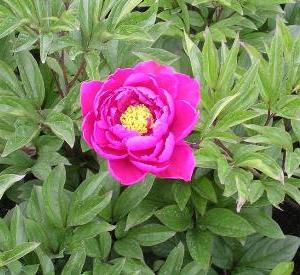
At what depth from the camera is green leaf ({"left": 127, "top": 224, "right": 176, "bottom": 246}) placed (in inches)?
47.7

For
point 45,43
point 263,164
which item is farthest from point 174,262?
point 45,43

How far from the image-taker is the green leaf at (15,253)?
1.03 meters

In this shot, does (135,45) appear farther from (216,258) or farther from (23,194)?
(216,258)

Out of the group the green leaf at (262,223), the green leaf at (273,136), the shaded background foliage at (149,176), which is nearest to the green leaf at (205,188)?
the shaded background foliage at (149,176)

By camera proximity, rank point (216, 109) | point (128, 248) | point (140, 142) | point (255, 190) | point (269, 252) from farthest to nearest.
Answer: point (269, 252)
point (128, 248)
point (255, 190)
point (216, 109)
point (140, 142)

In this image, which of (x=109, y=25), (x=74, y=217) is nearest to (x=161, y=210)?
(x=74, y=217)

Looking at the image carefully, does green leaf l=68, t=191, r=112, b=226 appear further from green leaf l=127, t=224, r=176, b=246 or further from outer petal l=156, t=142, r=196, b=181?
outer petal l=156, t=142, r=196, b=181

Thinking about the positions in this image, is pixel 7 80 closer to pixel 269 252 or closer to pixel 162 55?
pixel 162 55

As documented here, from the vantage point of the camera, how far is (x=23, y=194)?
131 cm

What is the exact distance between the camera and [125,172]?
0.87 metres

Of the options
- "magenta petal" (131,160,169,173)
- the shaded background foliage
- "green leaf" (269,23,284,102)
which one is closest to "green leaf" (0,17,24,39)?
the shaded background foliage

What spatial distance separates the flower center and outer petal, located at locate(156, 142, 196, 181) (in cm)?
6

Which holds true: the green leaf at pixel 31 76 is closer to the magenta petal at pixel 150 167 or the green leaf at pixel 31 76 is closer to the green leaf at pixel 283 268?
the magenta petal at pixel 150 167

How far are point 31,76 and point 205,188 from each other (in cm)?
44
